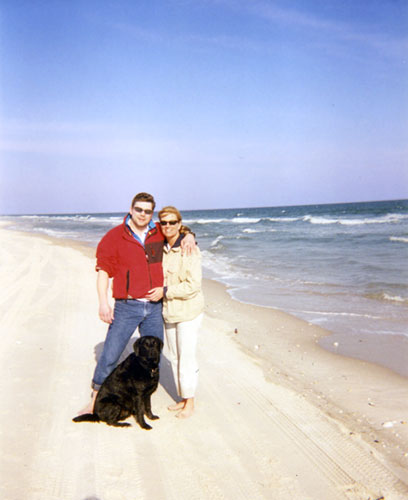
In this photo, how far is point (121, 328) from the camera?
11.6ft

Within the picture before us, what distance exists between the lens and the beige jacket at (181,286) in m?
3.48

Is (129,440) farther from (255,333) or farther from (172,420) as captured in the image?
(255,333)

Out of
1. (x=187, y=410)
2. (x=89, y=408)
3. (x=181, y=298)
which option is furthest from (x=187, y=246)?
(x=89, y=408)

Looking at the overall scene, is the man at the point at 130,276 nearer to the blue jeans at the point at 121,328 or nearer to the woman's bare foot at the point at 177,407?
the blue jeans at the point at 121,328

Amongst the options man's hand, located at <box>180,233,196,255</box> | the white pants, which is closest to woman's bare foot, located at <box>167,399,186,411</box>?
the white pants

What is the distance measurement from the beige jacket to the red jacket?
171 mm

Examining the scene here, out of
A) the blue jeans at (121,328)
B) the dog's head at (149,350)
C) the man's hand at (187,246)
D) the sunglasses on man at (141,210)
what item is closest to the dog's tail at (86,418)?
the blue jeans at (121,328)

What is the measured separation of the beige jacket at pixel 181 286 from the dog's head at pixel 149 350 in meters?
0.29

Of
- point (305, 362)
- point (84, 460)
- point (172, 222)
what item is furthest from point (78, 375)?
point (305, 362)

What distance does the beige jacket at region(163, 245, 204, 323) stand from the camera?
11.4 feet

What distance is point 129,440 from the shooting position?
332cm

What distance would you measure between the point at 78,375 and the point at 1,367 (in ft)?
3.18

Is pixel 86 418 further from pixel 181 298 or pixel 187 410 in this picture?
pixel 181 298

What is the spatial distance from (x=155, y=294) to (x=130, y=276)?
0.89 feet
